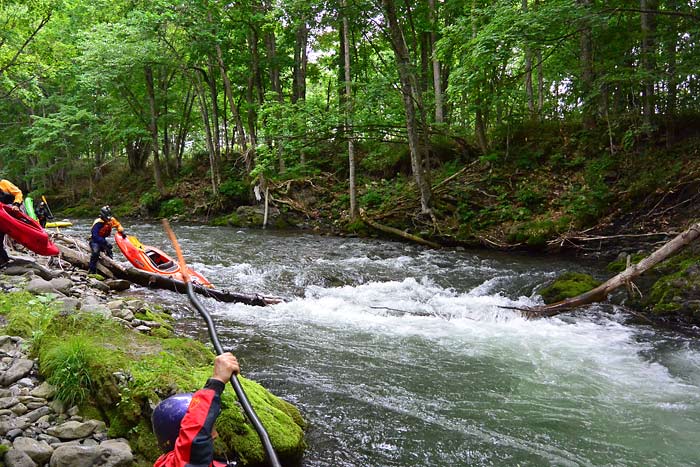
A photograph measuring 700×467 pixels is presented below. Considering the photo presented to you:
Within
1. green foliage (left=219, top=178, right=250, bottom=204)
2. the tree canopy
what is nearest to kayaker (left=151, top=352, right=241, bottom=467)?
→ the tree canopy

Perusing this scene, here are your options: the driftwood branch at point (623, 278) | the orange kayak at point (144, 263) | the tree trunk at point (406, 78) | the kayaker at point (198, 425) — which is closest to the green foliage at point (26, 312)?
the kayaker at point (198, 425)

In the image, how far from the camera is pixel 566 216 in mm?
12430

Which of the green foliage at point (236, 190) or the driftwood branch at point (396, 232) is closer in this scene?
the driftwood branch at point (396, 232)

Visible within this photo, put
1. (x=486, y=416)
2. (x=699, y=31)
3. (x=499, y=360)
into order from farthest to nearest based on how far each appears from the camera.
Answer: (x=699, y=31) → (x=499, y=360) → (x=486, y=416)

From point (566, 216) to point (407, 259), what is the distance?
4.45 meters

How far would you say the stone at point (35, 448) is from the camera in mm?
2930

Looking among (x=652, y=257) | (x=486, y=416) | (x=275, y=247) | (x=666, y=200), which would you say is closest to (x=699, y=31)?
(x=666, y=200)

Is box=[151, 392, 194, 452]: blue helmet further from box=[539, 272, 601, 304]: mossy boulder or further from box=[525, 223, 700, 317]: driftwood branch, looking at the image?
box=[539, 272, 601, 304]: mossy boulder

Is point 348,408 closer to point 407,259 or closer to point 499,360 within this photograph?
point 499,360

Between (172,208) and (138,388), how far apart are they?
829 inches

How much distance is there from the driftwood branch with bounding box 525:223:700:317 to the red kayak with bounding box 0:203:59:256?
709cm

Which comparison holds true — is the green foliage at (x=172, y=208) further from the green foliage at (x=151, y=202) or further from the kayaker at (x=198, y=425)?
the kayaker at (x=198, y=425)

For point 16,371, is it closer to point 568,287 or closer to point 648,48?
point 568,287

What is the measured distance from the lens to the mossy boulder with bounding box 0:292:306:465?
3412mm
